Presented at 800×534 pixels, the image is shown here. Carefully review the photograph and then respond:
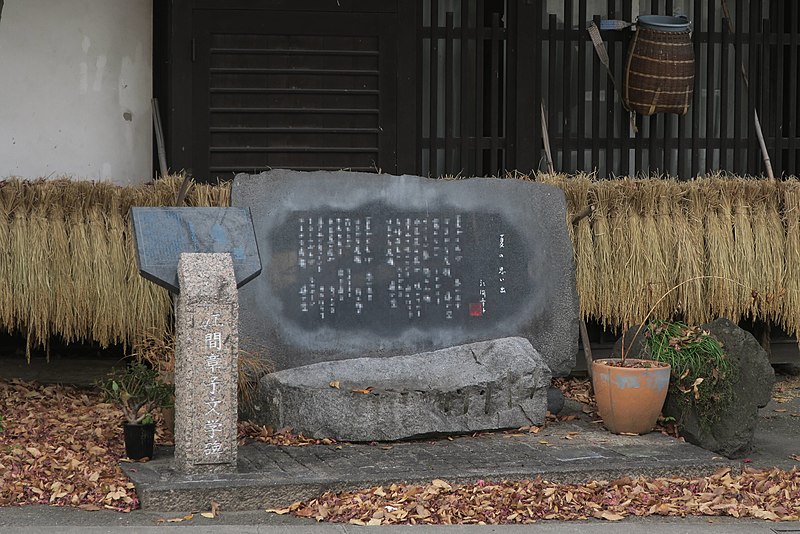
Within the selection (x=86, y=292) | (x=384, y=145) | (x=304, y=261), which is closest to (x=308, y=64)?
(x=384, y=145)

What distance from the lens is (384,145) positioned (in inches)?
401

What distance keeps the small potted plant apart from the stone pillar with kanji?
43 cm

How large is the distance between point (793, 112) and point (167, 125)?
5.75 m

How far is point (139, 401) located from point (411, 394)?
1.81m

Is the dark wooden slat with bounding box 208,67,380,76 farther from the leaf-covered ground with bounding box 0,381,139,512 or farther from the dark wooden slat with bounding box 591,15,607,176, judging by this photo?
the leaf-covered ground with bounding box 0,381,139,512

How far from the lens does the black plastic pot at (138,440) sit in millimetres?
7266

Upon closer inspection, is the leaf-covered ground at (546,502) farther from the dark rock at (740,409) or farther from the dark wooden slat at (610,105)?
the dark wooden slat at (610,105)

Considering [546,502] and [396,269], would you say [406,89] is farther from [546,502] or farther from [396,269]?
[546,502]

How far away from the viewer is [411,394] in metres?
7.96

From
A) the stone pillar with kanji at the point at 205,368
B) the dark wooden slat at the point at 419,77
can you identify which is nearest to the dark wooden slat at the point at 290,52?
the dark wooden slat at the point at 419,77

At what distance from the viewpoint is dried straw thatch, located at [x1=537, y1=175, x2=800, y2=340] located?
9.73 m

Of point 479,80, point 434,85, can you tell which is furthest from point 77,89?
point 479,80

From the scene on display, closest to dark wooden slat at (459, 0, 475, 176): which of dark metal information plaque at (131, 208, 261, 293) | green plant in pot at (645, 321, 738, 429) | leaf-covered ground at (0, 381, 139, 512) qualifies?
green plant in pot at (645, 321, 738, 429)

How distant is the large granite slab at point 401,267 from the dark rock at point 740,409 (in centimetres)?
143
